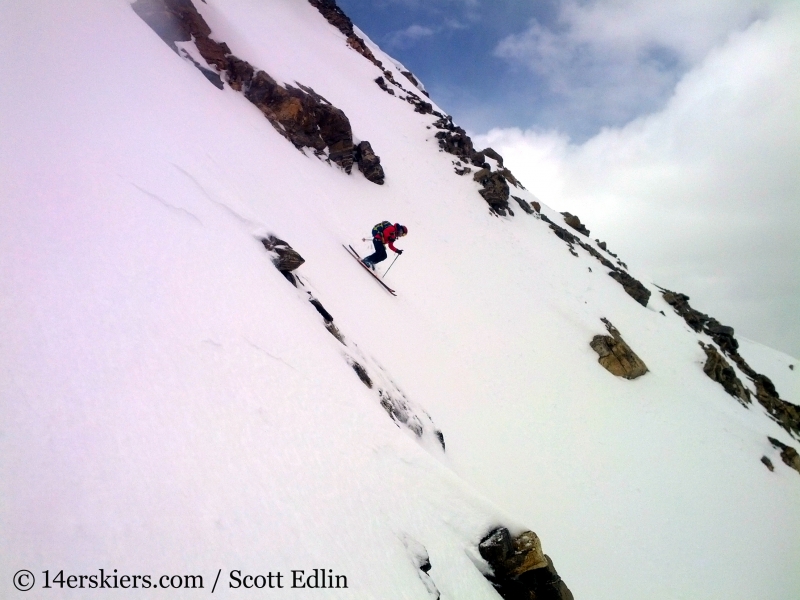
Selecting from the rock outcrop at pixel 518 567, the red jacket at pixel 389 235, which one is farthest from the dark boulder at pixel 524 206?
the rock outcrop at pixel 518 567

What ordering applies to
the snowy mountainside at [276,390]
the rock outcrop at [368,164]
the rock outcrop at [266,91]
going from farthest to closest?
the rock outcrop at [368,164] < the rock outcrop at [266,91] < the snowy mountainside at [276,390]

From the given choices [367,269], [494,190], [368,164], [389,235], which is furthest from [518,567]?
[494,190]

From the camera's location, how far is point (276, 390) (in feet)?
13.9

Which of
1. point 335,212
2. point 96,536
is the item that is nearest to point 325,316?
point 96,536

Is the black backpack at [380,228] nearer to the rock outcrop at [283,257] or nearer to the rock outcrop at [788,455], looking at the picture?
the rock outcrop at [283,257]

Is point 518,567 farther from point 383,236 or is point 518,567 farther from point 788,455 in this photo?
point 788,455

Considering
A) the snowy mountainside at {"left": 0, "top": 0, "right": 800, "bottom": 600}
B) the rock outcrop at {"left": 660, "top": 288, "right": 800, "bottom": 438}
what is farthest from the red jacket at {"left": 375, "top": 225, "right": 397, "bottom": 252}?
the rock outcrop at {"left": 660, "top": 288, "right": 800, "bottom": 438}

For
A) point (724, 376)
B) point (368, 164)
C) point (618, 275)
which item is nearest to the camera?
point (724, 376)

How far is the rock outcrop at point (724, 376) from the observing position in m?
22.6

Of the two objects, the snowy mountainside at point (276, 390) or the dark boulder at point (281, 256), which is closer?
the snowy mountainside at point (276, 390)

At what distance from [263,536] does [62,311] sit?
257 cm
